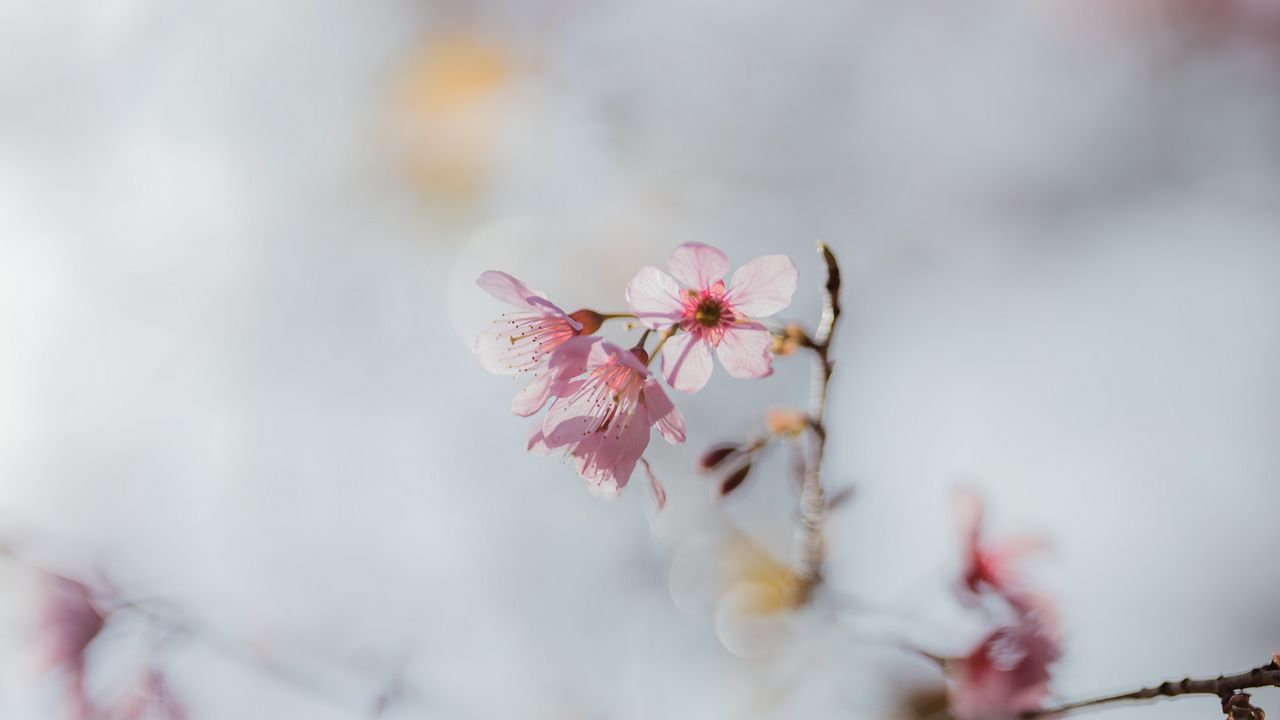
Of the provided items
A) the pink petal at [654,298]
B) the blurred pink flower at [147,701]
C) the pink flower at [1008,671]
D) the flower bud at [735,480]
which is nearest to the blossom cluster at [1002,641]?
the pink flower at [1008,671]

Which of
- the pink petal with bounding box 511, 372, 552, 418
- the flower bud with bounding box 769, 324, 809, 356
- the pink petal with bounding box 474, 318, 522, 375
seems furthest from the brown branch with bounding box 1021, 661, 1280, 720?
the pink petal with bounding box 474, 318, 522, 375

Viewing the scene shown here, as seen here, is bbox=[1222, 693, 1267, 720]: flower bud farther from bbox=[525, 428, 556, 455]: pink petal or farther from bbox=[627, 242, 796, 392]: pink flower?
bbox=[525, 428, 556, 455]: pink petal

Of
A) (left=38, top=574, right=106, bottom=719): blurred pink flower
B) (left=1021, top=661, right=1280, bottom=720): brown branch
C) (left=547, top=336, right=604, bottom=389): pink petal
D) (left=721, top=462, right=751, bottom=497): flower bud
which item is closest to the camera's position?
(left=1021, top=661, right=1280, bottom=720): brown branch

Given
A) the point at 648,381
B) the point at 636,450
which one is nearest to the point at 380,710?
the point at 636,450

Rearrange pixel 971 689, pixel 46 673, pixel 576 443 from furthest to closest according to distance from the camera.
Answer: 1. pixel 46 673
2. pixel 971 689
3. pixel 576 443

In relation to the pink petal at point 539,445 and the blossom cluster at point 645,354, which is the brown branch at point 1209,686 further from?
the pink petal at point 539,445

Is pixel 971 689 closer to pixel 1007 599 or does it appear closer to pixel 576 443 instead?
pixel 1007 599

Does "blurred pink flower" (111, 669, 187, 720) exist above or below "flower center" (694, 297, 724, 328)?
below
